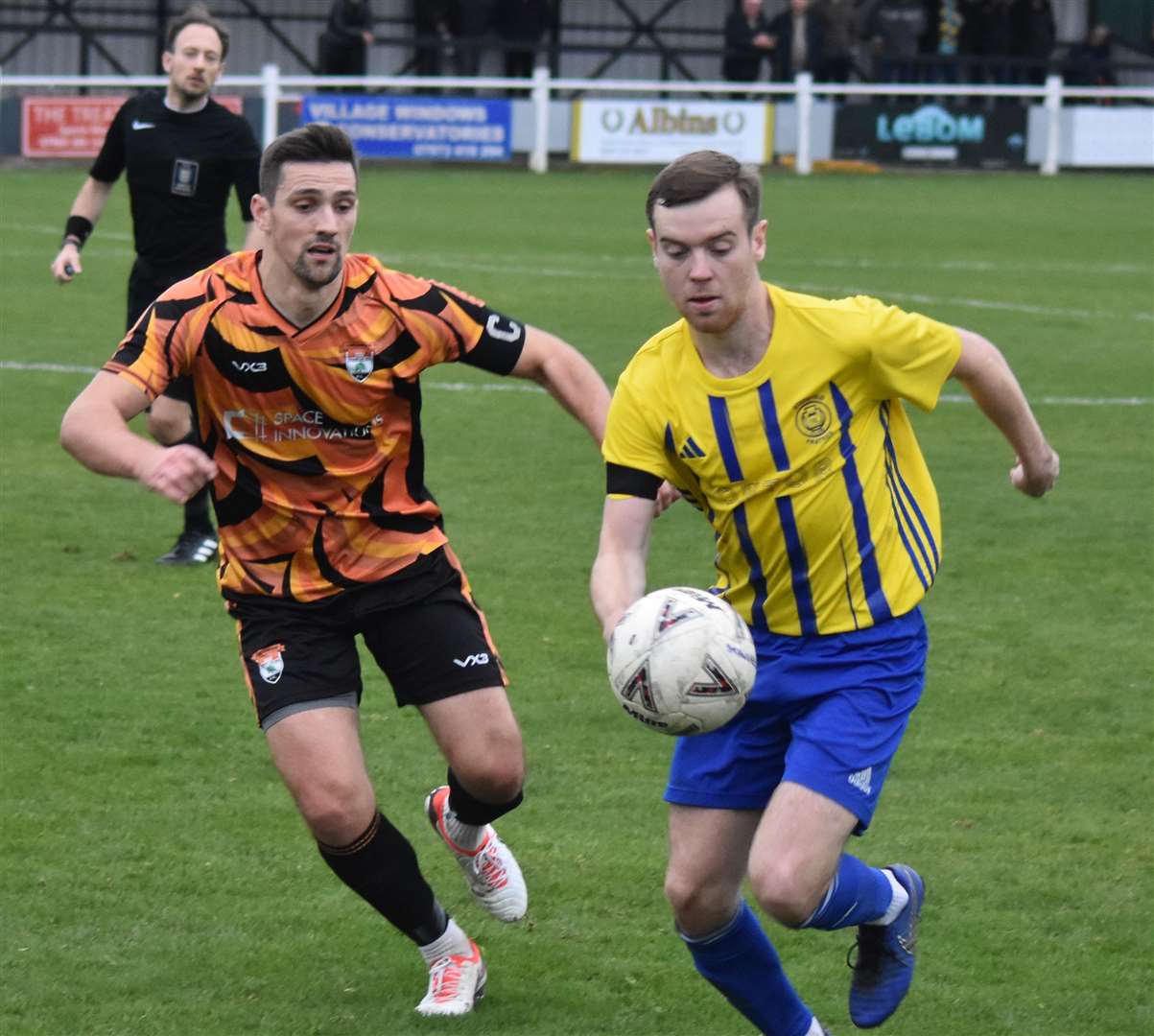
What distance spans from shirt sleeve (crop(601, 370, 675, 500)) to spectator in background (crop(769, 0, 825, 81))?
96.0 feet

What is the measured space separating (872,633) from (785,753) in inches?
13.9

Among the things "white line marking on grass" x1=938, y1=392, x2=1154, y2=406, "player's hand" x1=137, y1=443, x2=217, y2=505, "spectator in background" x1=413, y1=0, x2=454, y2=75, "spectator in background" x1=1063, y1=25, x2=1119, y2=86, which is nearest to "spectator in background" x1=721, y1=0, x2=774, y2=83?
"spectator in background" x1=413, y1=0, x2=454, y2=75

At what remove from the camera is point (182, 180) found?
10047 mm

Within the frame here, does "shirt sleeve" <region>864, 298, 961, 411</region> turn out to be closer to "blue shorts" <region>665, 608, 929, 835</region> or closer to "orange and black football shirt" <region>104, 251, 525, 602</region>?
"blue shorts" <region>665, 608, 929, 835</region>

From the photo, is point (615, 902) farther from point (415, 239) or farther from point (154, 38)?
point (154, 38)

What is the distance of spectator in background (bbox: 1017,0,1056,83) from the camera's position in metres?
35.6

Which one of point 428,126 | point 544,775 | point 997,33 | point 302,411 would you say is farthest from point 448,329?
point 997,33

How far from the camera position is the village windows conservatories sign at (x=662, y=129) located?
3047 centimetres

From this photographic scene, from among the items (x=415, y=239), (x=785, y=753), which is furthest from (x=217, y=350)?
(x=415, y=239)

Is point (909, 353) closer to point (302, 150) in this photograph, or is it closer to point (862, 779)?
point (862, 779)

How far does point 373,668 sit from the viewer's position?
8453 mm

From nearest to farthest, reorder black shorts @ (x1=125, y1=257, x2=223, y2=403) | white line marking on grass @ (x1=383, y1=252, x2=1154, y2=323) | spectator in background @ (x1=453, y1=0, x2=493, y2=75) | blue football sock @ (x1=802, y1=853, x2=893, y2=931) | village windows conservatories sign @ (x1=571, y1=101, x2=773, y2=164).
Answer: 1. blue football sock @ (x1=802, y1=853, x2=893, y2=931)
2. black shorts @ (x1=125, y1=257, x2=223, y2=403)
3. white line marking on grass @ (x1=383, y1=252, x2=1154, y2=323)
4. village windows conservatories sign @ (x1=571, y1=101, x2=773, y2=164)
5. spectator in background @ (x1=453, y1=0, x2=493, y2=75)

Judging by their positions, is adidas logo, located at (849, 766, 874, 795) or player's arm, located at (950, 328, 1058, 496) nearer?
adidas logo, located at (849, 766, 874, 795)

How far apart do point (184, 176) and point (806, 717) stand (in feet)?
20.0
